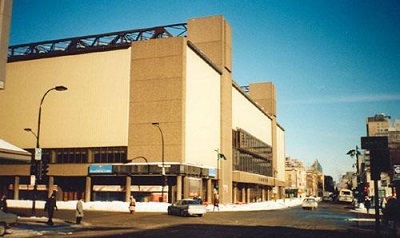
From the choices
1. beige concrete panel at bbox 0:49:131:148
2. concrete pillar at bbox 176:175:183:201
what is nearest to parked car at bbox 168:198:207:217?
concrete pillar at bbox 176:175:183:201

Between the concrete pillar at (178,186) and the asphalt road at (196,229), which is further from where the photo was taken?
the concrete pillar at (178,186)

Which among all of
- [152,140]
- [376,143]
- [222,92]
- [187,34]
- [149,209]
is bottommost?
[149,209]

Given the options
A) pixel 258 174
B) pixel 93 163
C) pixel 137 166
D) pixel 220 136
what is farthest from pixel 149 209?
pixel 258 174

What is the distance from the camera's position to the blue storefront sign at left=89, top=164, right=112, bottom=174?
2233 inches

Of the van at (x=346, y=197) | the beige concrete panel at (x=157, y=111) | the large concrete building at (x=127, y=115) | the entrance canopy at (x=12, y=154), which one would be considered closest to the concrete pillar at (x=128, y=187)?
the large concrete building at (x=127, y=115)

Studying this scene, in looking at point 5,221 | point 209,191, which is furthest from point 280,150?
point 5,221

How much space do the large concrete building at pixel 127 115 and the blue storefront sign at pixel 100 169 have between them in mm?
174

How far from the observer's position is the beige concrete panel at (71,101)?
191 ft

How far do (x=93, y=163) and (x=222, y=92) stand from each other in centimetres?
2480

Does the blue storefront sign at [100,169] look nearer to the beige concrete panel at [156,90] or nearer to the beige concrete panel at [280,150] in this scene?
the beige concrete panel at [156,90]

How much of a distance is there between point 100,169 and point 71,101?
11545mm

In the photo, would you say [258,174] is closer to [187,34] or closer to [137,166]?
[187,34]

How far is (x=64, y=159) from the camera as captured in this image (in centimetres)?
6103

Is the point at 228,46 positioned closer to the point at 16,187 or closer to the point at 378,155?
the point at 16,187
